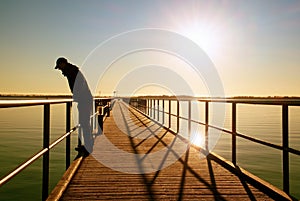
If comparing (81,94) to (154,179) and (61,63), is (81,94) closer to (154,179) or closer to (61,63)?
(61,63)

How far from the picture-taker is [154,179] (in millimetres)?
4723

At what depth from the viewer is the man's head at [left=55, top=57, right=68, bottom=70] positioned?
19.9 ft

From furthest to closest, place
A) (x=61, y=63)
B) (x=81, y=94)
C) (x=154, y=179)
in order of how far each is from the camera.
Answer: (x=81, y=94) < (x=61, y=63) < (x=154, y=179)

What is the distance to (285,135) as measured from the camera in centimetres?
389

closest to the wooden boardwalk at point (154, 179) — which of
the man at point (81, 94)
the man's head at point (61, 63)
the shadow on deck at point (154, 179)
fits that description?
the shadow on deck at point (154, 179)

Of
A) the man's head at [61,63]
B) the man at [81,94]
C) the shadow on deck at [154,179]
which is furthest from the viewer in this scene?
the man at [81,94]

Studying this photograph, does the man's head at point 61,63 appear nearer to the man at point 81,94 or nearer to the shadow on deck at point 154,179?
the man at point 81,94

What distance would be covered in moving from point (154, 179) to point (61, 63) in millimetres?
2976

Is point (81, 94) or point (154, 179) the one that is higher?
point (81, 94)

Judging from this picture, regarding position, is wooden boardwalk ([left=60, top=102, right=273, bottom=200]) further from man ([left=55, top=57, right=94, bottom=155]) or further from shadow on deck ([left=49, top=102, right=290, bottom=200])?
man ([left=55, top=57, right=94, bottom=155])

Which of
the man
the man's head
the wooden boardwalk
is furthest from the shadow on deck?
the man's head

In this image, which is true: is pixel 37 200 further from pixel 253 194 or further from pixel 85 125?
pixel 253 194

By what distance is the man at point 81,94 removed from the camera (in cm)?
618

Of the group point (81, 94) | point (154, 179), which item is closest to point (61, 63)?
point (81, 94)
